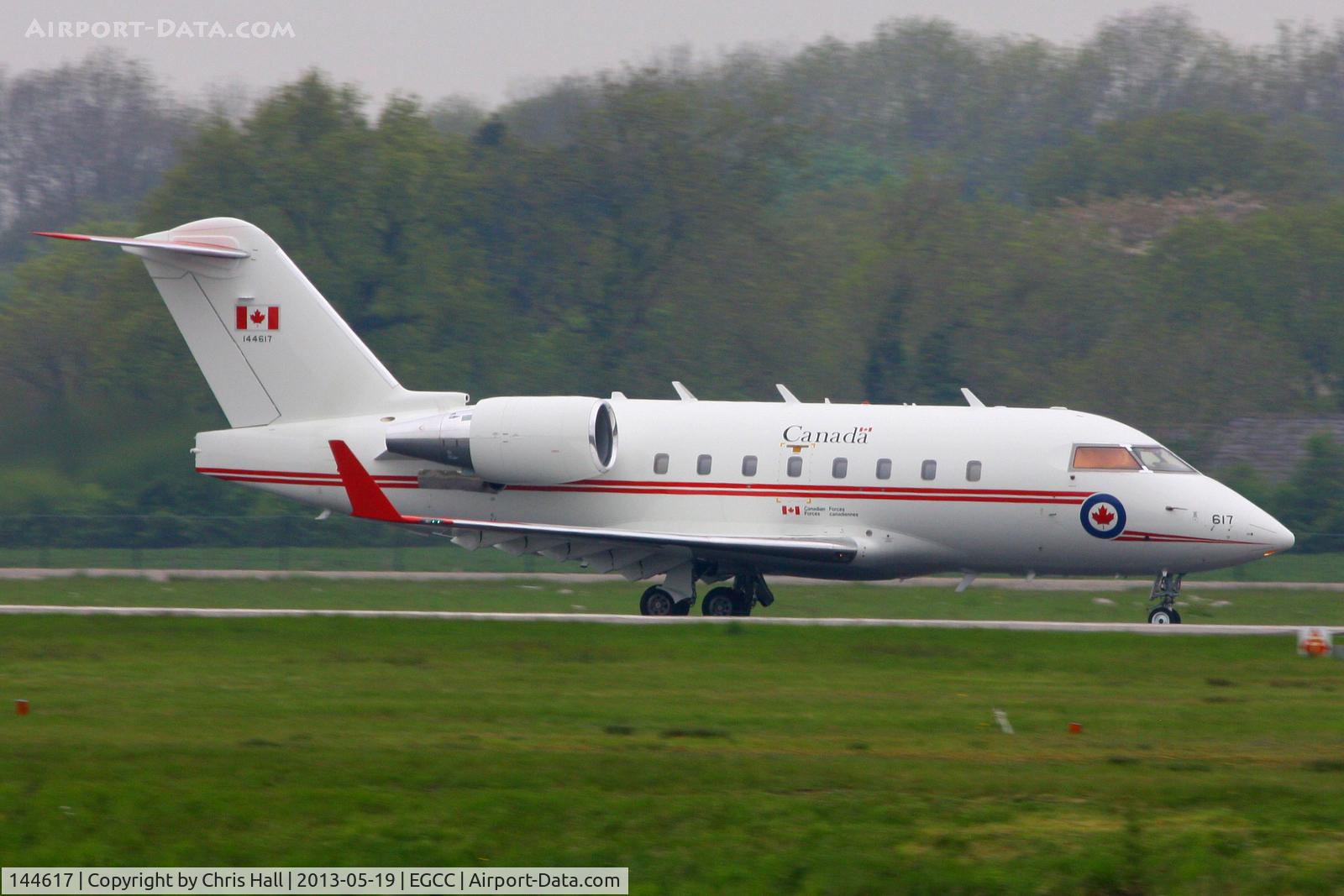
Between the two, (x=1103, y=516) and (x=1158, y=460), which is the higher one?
(x=1158, y=460)

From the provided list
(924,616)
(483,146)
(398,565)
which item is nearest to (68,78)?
(483,146)

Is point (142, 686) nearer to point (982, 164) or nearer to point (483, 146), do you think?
point (483, 146)

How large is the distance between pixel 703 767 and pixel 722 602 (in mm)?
11528

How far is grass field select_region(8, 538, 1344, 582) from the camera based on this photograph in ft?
114

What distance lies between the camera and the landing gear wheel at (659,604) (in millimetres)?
23797

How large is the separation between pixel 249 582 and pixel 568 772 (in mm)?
20430

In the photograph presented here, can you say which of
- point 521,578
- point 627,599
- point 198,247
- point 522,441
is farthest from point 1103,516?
point 521,578

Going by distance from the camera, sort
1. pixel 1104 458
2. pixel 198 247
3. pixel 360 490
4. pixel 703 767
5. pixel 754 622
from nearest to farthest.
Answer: pixel 703 767
pixel 754 622
pixel 360 490
pixel 1104 458
pixel 198 247

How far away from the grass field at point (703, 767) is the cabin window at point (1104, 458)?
4.85 meters

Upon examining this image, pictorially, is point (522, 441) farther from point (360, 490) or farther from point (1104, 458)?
point (1104, 458)

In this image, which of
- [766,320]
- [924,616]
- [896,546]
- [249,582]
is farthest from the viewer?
[766,320]

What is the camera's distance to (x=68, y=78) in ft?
260

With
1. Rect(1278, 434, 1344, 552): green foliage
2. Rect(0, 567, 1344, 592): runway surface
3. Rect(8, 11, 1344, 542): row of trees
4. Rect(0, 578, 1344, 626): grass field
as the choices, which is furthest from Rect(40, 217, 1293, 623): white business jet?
Answer: Rect(8, 11, 1344, 542): row of trees

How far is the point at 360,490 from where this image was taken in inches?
881
